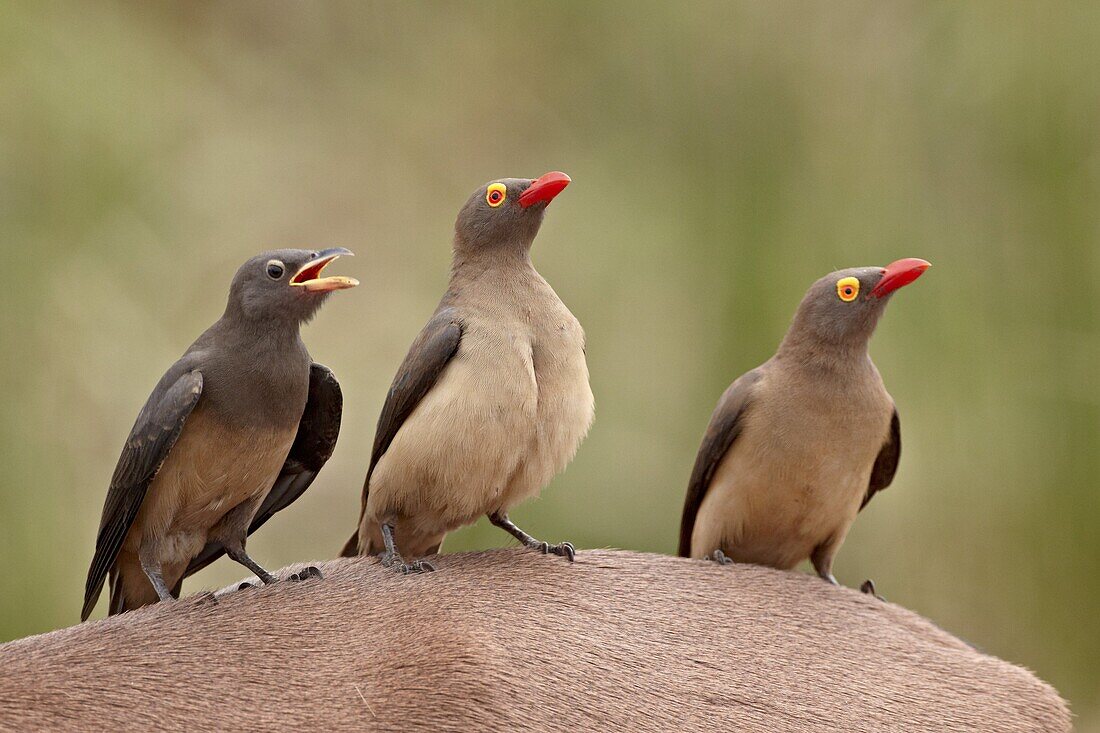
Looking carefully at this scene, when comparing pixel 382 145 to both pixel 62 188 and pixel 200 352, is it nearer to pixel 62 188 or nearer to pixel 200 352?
pixel 62 188

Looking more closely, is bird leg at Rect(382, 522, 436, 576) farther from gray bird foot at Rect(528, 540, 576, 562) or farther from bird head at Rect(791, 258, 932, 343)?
bird head at Rect(791, 258, 932, 343)

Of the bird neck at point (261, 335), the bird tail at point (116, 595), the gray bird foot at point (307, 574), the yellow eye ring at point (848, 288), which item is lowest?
the bird tail at point (116, 595)

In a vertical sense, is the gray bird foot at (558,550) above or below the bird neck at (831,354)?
below

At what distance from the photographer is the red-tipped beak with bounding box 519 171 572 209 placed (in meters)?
2.87

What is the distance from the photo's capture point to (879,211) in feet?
18.2

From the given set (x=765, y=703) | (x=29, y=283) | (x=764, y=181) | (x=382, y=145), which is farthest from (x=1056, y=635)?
(x=29, y=283)

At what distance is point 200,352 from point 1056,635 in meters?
4.20

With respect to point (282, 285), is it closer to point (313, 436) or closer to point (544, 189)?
point (313, 436)

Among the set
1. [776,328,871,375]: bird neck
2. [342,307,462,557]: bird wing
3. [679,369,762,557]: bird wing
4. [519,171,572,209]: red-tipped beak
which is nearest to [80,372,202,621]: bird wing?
[342,307,462,557]: bird wing

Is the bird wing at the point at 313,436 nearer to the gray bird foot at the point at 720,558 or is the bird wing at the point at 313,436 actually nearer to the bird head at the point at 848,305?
the gray bird foot at the point at 720,558

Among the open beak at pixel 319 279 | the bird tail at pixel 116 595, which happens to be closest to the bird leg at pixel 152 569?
the bird tail at pixel 116 595

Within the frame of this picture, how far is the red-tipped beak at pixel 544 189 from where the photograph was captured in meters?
2.87

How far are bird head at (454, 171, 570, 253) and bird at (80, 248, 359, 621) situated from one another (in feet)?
1.73

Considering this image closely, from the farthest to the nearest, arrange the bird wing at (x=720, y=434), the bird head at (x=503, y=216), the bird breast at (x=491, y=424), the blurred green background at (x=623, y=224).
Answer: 1. the blurred green background at (x=623, y=224)
2. the bird wing at (x=720, y=434)
3. the bird head at (x=503, y=216)
4. the bird breast at (x=491, y=424)
